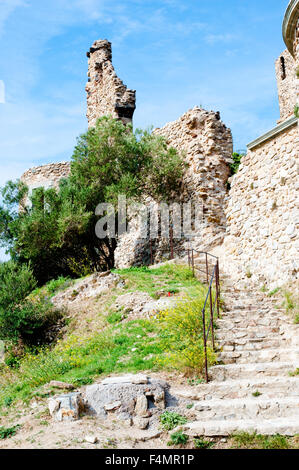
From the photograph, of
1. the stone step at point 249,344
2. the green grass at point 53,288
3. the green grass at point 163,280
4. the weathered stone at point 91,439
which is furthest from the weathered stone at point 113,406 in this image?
the green grass at point 53,288

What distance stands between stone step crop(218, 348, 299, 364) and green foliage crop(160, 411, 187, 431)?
5.82ft

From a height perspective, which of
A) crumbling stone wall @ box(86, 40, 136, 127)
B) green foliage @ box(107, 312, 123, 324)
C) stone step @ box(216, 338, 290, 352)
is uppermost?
crumbling stone wall @ box(86, 40, 136, 127)

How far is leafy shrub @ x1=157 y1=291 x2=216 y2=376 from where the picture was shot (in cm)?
768

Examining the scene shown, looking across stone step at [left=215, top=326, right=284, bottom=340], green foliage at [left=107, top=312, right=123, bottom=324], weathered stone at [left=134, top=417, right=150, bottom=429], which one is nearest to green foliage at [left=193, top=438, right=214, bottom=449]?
weathered stone at [left=134, top=417, right=150, bottom=429]

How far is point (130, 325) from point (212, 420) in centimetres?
402

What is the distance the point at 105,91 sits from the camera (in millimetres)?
22703

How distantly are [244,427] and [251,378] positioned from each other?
1.62 meters

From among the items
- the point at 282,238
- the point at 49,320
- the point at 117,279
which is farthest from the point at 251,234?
the point at 49,320

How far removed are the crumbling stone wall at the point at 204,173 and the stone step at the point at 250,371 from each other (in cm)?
786

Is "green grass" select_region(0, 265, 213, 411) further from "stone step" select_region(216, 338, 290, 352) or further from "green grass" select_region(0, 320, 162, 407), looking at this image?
"stone step" select_region(216, 338, 290, 352)

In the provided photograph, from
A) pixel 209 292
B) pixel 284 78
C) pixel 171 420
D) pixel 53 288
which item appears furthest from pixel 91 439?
pixel 284 78

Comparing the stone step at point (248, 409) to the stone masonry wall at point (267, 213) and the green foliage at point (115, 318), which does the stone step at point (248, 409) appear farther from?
the green foliage at point (115, 318)

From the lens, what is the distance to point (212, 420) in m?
6.38

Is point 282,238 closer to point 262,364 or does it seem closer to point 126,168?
point 262,364
